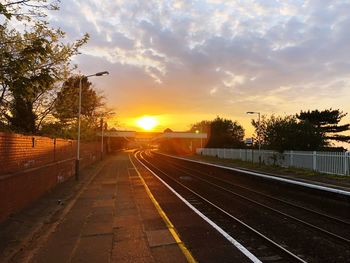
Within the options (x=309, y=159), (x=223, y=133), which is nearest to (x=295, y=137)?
(x=309, y=159)

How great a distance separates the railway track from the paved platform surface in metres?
1.79

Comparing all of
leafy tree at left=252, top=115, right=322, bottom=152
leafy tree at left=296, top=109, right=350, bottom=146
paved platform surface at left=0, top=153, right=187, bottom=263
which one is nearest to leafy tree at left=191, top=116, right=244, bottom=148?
leafy tree at left=296, top=109, right=350, bottom=146

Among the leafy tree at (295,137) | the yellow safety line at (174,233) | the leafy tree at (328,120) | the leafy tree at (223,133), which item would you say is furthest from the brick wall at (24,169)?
the leafy tree at (223,133)

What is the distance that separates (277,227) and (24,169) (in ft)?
26.7

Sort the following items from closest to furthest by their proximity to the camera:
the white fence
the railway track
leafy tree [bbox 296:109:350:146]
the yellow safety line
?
the yellow safety line < the railway track < the white fence < leafy tree [bbox 296:109:350:146]

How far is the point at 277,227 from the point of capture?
36.2ft

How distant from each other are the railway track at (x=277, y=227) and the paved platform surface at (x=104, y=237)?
5.89 feet

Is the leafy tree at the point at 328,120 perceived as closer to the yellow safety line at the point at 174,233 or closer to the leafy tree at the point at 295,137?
the leafy tree at the point at 295,137

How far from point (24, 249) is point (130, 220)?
12.6ft

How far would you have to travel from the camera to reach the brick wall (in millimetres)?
10898

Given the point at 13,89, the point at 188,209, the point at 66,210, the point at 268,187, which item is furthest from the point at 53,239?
the point at 268,187

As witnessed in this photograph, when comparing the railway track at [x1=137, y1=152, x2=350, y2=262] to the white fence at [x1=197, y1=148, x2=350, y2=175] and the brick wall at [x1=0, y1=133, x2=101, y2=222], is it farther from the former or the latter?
the white fence at [x1=197, y1=148, x2=350, y2=175]

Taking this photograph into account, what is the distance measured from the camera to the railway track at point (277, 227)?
8.27 meters

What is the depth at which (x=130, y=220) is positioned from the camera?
1191 cm
